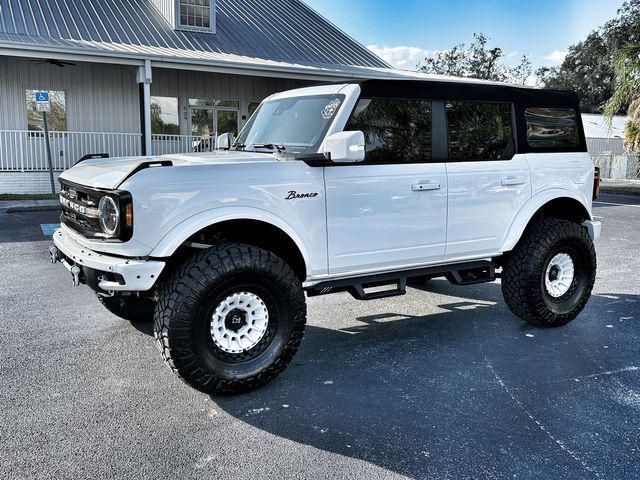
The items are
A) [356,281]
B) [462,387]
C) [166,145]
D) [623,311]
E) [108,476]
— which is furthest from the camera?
[166,145]

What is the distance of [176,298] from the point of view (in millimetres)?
3676

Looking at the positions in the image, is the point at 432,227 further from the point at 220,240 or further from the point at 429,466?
the point at 429,466

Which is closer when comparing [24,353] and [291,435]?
[291,435]

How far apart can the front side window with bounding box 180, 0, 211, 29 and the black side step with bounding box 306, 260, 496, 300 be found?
16348mm

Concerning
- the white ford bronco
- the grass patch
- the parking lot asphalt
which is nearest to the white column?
the grass patch

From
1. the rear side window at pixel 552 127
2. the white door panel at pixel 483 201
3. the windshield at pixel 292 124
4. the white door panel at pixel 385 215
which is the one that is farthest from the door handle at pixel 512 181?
the windshield at pixel 292 124

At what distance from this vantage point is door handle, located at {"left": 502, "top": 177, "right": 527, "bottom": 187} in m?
5.04

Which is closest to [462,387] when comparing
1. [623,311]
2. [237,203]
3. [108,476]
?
[237,203]

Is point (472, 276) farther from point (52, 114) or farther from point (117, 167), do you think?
point (52, 114)

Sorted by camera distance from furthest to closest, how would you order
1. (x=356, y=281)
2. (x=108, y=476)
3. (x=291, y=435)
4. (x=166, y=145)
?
(x=166, y=145) < (x=356, y=281) < (x=291, y=435) < (x=108, y=476)

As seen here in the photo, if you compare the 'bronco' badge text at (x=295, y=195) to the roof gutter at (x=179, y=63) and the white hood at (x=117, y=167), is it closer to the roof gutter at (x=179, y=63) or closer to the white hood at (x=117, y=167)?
the white hood at (x=117, y=167)

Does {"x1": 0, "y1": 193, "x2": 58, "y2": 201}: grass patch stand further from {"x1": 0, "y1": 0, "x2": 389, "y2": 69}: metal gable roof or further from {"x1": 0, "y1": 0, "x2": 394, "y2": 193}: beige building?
{"x1": 0, "y1": 0, "x2": 389, "y2": 69}: metal gable roof

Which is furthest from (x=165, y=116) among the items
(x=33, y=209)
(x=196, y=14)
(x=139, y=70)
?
(x=33, y=209)

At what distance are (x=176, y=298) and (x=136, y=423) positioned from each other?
0.77m
